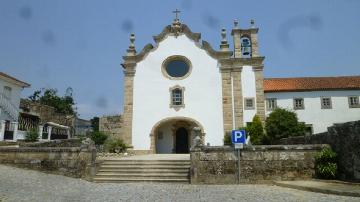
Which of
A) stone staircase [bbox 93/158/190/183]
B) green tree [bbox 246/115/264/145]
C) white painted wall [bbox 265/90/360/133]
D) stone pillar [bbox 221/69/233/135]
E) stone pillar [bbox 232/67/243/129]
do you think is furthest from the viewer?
white painted wall [bbox 265/90/360/133]

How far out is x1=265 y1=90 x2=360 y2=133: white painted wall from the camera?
27.6 metres

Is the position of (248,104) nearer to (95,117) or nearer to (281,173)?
(281,173)

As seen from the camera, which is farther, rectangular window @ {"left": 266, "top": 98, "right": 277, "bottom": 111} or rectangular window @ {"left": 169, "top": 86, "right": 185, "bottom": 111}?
rectangular window @ {"left": 266, "top": 98, "right": 277, "bottom": 111}

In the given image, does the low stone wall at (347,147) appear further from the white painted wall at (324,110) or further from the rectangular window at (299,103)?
the rectangular window at (299,103)

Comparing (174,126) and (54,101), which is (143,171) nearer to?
(174,126)

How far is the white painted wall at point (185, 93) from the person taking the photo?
73.6 ft

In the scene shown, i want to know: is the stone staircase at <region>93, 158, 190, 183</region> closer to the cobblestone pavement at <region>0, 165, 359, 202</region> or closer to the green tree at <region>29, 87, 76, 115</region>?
the cobblestone pavement at <region>0, 165, 359, 202</region>

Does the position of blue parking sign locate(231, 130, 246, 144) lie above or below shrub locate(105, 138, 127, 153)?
above

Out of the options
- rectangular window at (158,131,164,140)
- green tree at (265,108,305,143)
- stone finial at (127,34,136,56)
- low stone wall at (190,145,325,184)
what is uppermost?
stone finial at (127,34,136,56)

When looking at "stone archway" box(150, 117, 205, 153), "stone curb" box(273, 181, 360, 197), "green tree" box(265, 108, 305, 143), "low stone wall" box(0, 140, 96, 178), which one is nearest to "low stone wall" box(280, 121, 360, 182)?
"stone curb" box(273, 181, 360, 197)

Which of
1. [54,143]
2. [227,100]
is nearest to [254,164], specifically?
[54,143]

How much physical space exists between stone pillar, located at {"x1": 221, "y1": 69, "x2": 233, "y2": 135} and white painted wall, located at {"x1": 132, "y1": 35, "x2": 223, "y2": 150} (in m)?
0.29

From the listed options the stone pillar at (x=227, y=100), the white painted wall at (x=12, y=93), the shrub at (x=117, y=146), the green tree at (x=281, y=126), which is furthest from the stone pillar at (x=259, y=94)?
the white painted wall at (x=12, y=93)

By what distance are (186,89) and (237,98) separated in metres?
3.72
